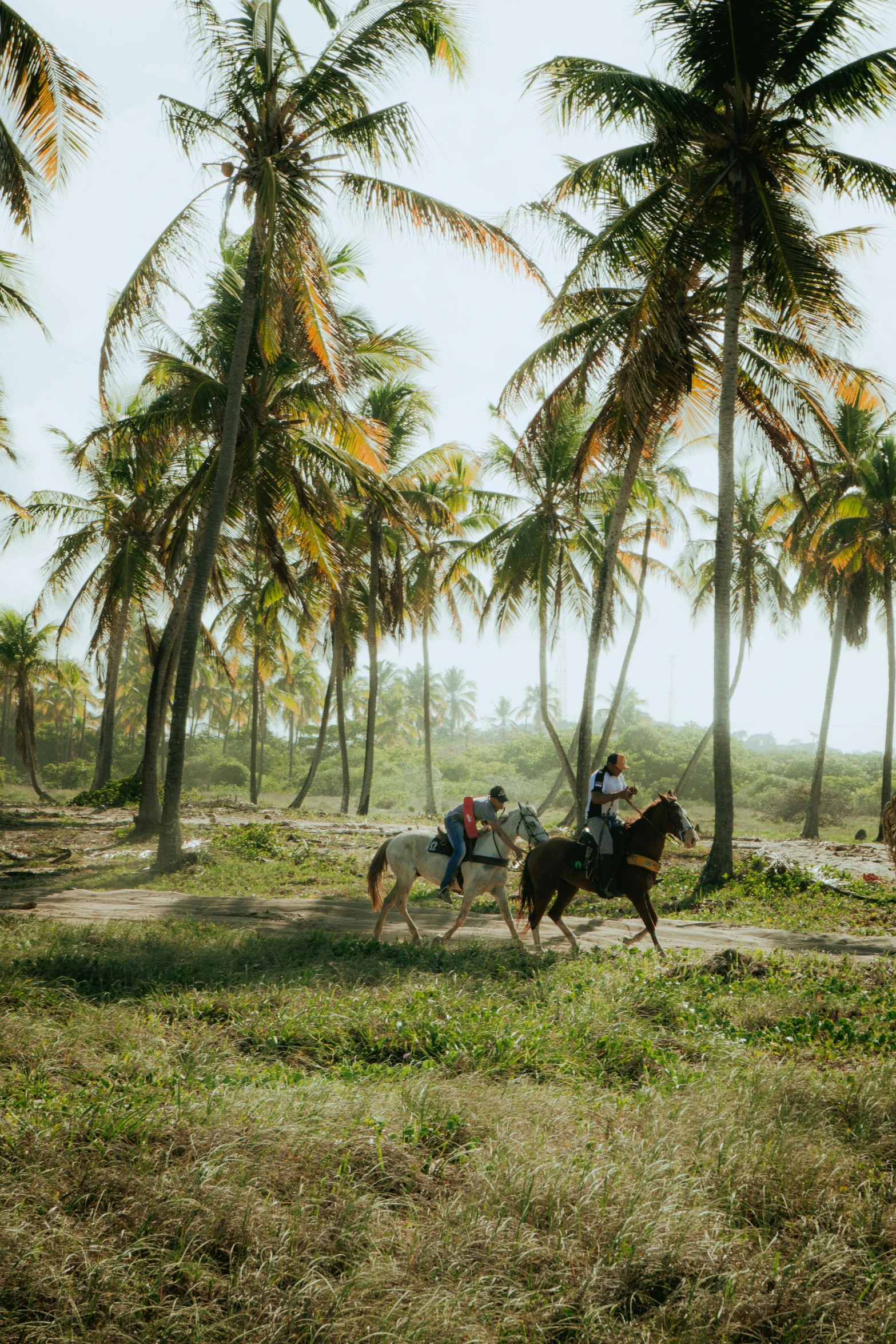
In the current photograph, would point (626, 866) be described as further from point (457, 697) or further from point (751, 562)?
point (457, 697)

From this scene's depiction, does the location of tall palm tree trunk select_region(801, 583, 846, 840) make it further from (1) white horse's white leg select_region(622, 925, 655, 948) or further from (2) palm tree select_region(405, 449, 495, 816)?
(1) white horse's white leg select_region(622, 925, 655, 948)

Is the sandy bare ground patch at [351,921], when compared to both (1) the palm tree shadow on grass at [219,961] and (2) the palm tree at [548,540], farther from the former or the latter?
(2) the palm tree at [548,540]

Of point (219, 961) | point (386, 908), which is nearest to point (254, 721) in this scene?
point (386, 908)

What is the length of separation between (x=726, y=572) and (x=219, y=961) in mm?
11004

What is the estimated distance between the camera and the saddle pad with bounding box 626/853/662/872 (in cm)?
977

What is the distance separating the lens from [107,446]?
2061cm

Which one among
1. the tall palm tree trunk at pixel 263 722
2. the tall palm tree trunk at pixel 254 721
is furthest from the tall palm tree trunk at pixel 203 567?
the tall palm tree trunk at pixel 263 722

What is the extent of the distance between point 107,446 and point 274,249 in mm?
9159

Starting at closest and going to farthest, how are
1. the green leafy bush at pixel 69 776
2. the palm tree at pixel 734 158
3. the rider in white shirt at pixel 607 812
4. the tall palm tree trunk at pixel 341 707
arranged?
the rider in white shirt at pixel 607 812, the palm tree at pixel 734 158, the tall palm tree trunk at pixel 341 707, the green leafy bush at pixel 69 776

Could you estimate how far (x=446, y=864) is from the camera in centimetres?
988

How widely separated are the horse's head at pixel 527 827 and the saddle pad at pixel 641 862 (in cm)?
99

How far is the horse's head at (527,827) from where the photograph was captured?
991cm

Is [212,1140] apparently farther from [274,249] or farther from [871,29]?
[871,29]

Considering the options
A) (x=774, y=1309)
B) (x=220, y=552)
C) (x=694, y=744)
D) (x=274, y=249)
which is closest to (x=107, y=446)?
(x=220, y=552)
